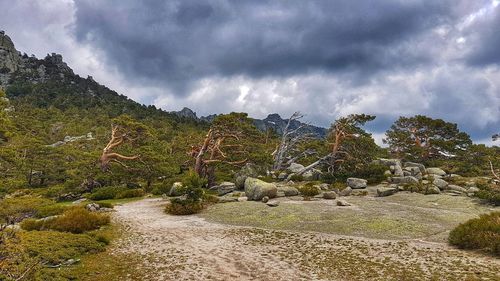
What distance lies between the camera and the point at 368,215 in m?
22.1

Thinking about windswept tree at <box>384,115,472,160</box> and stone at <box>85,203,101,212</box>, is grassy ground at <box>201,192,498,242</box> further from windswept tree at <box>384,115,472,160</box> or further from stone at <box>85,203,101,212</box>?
windswept tree at <box>384,115,472,160</box>

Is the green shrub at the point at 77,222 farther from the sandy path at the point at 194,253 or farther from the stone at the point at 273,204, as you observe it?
the stone at the point at 273,204

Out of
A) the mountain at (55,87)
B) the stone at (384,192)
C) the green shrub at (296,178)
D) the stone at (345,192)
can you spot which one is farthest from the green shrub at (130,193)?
the mountain at (55,87)

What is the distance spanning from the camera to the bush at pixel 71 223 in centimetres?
1878

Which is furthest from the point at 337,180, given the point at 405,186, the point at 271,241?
the point at 271,241

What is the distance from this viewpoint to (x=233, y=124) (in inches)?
1628

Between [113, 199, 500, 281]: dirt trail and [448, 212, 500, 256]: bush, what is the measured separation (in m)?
0.71

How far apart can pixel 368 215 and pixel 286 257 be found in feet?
32.1

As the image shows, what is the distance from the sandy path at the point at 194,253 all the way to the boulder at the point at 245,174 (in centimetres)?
1474

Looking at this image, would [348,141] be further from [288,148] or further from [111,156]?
[111,156]

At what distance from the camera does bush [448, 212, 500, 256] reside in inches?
559

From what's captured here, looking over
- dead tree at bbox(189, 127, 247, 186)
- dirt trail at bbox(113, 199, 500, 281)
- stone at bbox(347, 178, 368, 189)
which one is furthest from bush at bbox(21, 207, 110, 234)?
stone at bbox(347, 178, 368, 189)

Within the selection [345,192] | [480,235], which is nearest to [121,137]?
[345,192]

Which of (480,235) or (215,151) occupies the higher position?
(215,151)
